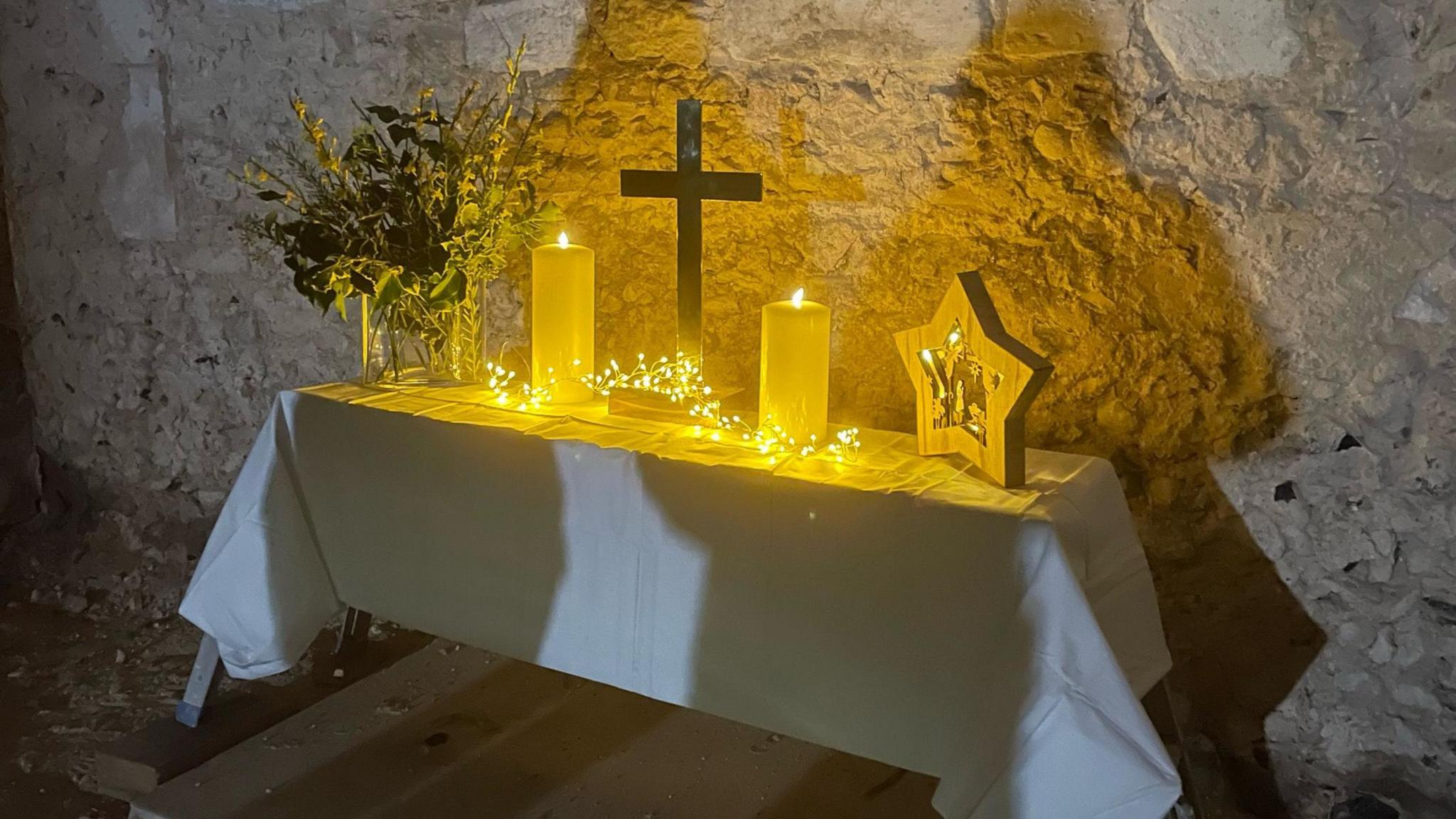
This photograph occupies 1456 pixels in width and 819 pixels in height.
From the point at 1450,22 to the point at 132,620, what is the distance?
305 centimetres

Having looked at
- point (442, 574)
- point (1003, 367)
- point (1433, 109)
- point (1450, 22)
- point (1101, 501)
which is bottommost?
point (442, 574)

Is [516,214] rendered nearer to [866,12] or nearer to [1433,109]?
[866,12]

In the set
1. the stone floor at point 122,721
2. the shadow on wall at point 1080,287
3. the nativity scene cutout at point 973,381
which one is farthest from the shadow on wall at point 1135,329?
the nativity scene cutout at point 973,381

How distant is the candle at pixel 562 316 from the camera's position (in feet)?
6.32

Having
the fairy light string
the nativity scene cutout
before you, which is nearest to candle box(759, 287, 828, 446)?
the fairy light string

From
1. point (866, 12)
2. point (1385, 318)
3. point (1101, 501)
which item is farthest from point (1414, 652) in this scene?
point (866, 12)

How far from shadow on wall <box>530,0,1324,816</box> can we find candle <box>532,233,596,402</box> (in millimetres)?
365

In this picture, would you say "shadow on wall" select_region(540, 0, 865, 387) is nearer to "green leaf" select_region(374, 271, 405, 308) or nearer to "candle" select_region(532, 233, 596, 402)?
"candle" select_region(532, 233, 596, 402)

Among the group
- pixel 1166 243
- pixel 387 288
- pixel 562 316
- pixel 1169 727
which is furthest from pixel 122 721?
pixel 1166 243

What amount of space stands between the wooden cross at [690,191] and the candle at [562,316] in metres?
0.15

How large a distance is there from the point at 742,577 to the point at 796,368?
317 mm

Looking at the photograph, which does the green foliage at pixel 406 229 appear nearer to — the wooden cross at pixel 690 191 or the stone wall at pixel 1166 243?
the wooden cross at pixel 690 191

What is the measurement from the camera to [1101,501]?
1604 mm

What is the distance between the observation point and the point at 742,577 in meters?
1.60
